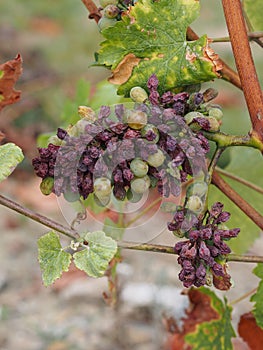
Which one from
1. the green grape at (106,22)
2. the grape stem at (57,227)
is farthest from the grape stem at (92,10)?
the grape stem at (57,227)

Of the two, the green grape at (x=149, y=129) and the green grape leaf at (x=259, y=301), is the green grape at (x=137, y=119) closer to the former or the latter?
the green grape at (x=149, y=129)

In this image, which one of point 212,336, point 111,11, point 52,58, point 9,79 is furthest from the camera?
point 52,58

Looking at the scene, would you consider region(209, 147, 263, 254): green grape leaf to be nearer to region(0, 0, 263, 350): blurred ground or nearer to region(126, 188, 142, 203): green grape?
region(0, 0, 263, 350): blurred ground

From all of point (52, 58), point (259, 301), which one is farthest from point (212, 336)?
point (52, 58)

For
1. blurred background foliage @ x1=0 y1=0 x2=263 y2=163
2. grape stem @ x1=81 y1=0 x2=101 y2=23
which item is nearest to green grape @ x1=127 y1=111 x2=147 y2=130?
grape stem @ x1=81 y1=0 x2=101 y2=23

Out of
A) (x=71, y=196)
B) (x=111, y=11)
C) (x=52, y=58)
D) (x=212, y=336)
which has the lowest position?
(x=212, y=336)

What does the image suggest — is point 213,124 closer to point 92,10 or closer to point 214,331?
point 92,10

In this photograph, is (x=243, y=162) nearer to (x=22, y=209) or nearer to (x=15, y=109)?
(x=22, y=209)
